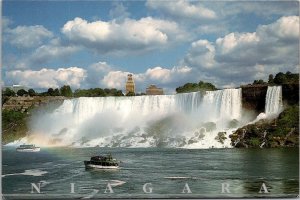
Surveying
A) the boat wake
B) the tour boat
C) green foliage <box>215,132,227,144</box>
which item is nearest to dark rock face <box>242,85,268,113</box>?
green foliage <box>215,132,227,144</box>

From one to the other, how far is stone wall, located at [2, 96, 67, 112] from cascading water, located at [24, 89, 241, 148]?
1.34ft

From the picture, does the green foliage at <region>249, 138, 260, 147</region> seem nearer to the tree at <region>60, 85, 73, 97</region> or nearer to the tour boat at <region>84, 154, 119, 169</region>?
the tree at <region>60, 85, 73, 97</region>

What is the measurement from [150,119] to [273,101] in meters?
4.14

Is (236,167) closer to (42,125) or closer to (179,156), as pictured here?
(179,156)

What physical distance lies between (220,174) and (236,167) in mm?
1169

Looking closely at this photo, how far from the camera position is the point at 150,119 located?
18875 millimetres

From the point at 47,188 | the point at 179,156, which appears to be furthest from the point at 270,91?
the point at 47,188

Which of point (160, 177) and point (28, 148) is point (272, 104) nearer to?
point (28, 148)

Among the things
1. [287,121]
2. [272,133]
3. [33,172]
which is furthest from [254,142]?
[33,172]

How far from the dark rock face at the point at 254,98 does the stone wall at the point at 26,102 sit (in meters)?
6.13

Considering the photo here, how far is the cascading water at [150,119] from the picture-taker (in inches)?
690

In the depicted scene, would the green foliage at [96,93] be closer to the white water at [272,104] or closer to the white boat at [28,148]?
the white boat at [28,148]

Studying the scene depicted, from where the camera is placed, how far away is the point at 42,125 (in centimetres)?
1756

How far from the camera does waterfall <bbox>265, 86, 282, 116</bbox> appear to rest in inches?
695
